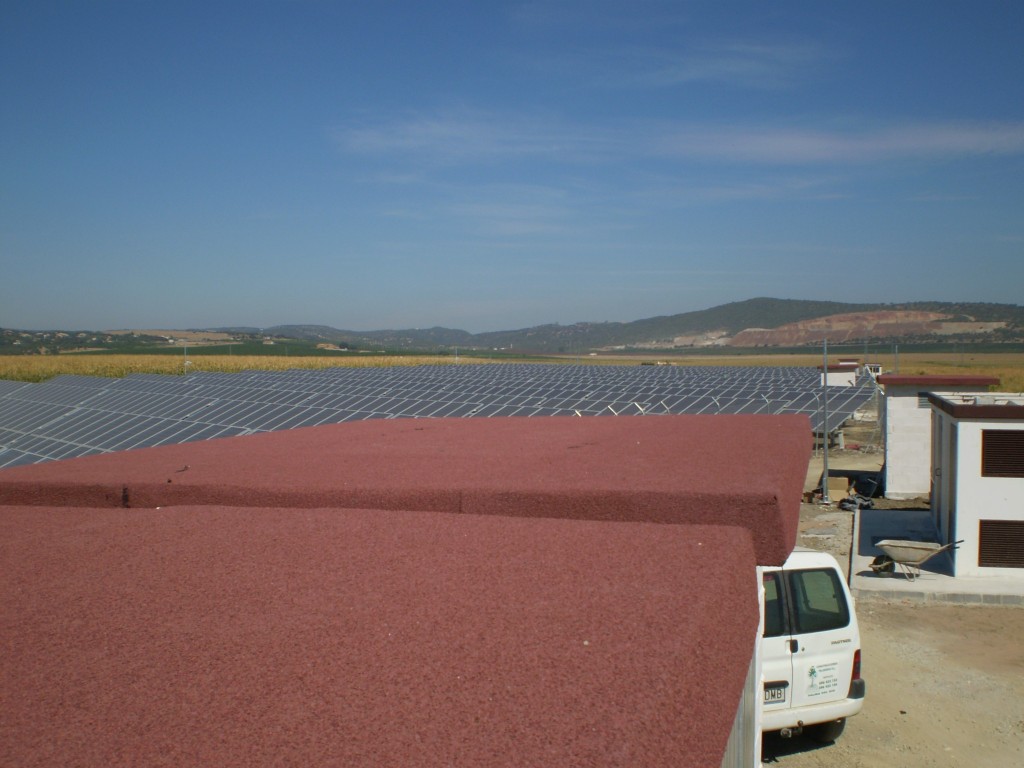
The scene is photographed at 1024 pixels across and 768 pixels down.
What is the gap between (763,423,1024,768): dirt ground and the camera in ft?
25.0

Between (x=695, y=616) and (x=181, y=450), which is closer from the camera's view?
(x=695, y=616)

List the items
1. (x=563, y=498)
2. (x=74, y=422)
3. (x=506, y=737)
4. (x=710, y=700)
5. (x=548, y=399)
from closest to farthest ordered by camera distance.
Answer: (x=506, y=737) → (x=710, y=700) → (x=563, y=498) → (x=74, y=422) → (x=548, y=399)

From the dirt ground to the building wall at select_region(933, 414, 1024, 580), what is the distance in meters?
1.41

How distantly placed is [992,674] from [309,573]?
9.71 metres

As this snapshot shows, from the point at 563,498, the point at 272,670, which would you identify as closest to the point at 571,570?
the point at 563,498

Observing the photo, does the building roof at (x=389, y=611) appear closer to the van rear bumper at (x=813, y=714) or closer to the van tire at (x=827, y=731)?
the van rear bumper at (x=813, y=714)

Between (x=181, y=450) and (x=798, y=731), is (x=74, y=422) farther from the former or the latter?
(x=798, y=731)

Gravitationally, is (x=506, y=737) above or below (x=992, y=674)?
above

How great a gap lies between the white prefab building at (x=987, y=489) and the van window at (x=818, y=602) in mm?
7625

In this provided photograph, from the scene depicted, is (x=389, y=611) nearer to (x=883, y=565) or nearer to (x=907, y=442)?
(x=883, y=565)

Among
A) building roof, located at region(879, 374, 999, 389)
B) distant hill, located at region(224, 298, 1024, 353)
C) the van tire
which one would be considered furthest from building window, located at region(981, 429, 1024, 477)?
distant hill, located at region(224, 298, 1024, 353)

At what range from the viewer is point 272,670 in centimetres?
198

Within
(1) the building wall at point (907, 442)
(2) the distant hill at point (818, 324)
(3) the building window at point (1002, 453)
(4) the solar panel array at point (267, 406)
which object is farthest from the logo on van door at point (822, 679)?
(2) the distant hill at point (818, 324)

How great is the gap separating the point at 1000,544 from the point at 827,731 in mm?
7904
